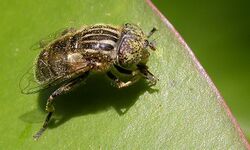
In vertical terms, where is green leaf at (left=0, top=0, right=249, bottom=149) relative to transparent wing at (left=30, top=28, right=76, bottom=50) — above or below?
below

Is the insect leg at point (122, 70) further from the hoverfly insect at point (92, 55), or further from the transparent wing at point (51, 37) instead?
the transparent wing at point (51, 37)

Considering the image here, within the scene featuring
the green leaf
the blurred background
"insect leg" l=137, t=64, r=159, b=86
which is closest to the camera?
the green leaf

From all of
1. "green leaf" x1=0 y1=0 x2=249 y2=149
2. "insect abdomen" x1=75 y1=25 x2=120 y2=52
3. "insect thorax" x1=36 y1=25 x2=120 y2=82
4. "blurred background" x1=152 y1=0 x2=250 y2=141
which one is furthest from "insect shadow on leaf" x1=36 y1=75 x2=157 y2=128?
"blurred background" x1=152 y1=0 x2=250 y2=141

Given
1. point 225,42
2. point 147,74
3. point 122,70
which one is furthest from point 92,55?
point 225,42

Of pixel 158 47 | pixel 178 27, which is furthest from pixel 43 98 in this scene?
pixel 178 27

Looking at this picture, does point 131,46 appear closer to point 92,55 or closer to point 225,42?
point 92,55

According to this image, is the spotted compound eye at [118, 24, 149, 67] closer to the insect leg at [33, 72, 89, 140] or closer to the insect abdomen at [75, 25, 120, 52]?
the insect abdomen at [75, 25, 120, 52]

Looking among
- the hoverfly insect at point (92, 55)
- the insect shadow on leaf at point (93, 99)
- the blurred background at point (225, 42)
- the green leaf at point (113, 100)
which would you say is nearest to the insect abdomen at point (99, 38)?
the hoverfly insect at point (92, 55)
